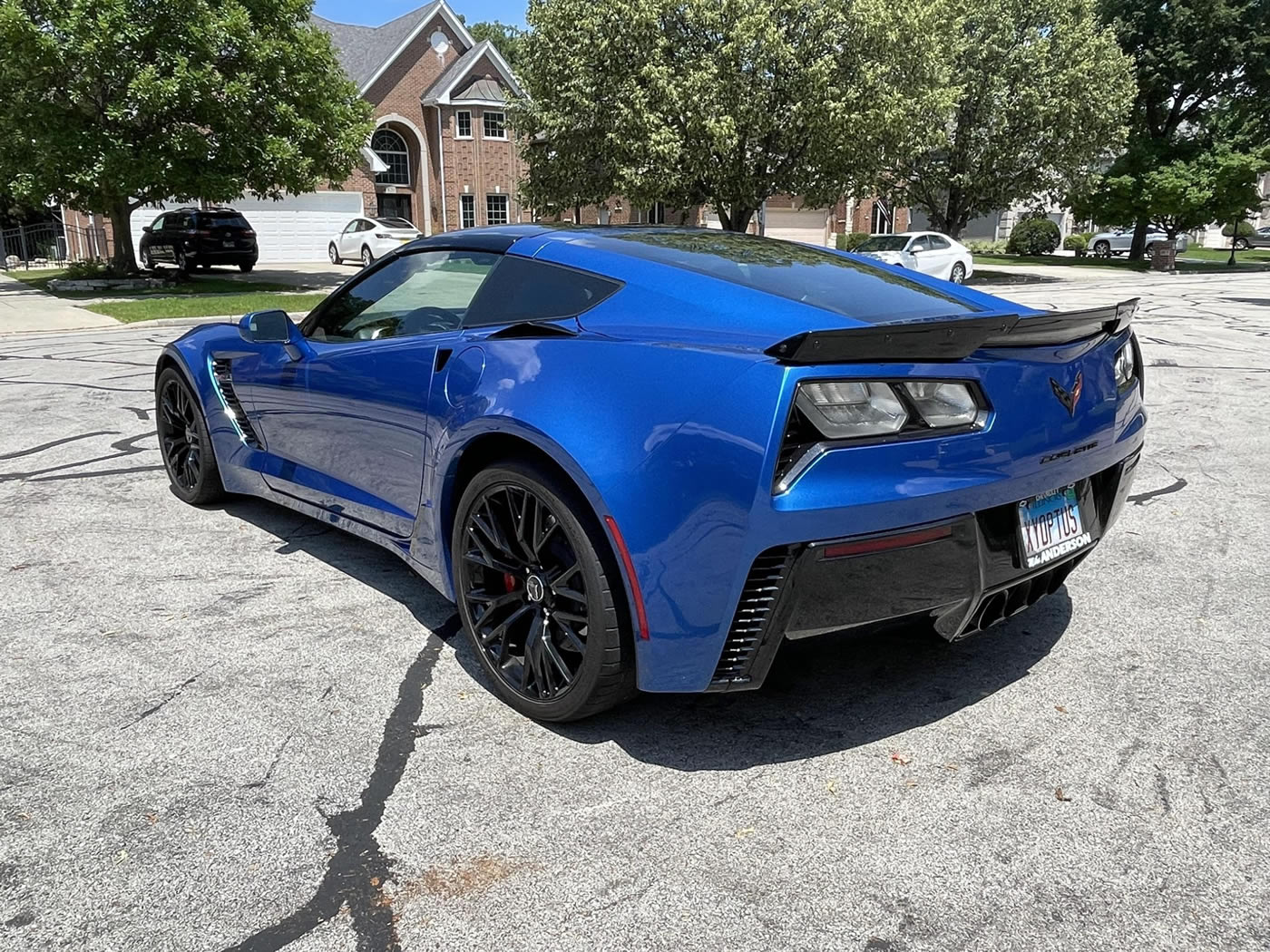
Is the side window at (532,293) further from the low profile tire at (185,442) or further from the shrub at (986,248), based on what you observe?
the shrub at (986,248)

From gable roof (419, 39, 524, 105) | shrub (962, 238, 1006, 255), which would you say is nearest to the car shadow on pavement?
gable roof (419, 39, 524, 105)

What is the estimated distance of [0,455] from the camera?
6.38 meters

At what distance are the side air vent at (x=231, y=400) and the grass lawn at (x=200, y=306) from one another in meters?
11.2

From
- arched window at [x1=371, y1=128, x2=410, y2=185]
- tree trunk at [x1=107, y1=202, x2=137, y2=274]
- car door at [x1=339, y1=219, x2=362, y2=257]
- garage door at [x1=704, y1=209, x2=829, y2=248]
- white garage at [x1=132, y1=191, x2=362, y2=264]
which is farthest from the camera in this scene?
garage door at [x1=704, y1=209, x2=829, y2=248]

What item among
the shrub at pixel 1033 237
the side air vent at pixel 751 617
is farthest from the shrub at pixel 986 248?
the side air vent at pixel 751 617

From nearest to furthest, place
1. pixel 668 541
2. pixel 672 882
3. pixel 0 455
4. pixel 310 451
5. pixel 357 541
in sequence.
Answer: pixel 672 882, pixel 668 541, pixel 310 451, pixel 357 541, pixel 0 455

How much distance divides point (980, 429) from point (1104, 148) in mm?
33330

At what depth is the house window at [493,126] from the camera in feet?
137

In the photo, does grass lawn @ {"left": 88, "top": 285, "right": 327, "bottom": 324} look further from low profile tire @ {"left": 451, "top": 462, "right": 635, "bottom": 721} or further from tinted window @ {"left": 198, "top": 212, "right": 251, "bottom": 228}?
low profile tire @ {"left": 451, "top": 462, "right": 635, "bottom": 721}

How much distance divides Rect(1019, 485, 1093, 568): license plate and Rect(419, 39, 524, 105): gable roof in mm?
40766

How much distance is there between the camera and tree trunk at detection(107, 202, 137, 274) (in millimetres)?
21344

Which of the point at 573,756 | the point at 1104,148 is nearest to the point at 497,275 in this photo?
the point at 573,756

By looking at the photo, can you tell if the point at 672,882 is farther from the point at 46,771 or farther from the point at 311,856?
the point at 46,771

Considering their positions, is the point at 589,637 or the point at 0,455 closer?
the point at 589,637
